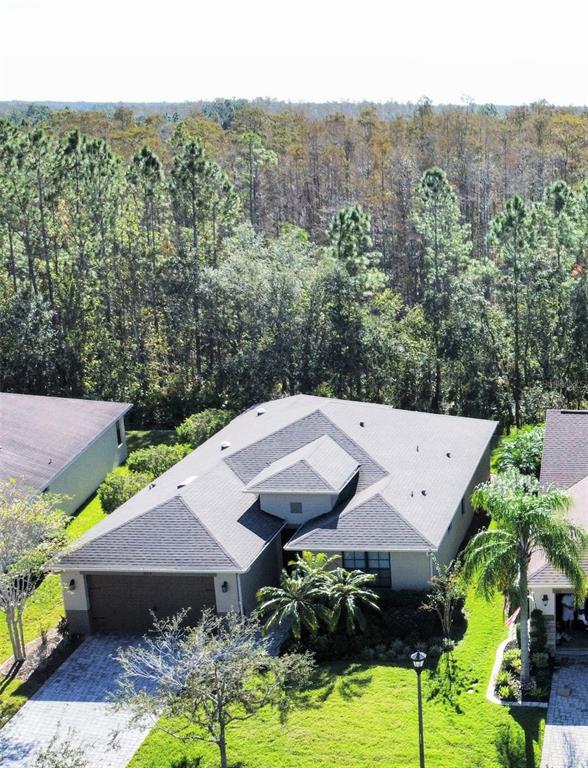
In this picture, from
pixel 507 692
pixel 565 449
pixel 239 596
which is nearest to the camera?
pixel 507 692

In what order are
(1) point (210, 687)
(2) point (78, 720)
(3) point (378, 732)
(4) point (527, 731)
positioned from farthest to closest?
(2) point (78, 720)
(3) point (378, 732)
(4) point (527, 731)
(1) point (210, 687)

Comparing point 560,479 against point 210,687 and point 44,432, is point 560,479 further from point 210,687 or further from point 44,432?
point 44,432

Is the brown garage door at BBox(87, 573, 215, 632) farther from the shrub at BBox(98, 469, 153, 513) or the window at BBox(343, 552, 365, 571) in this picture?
the shrub at BBox(98, 469, 153, 513)

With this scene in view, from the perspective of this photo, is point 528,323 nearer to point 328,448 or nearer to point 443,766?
point 328,448

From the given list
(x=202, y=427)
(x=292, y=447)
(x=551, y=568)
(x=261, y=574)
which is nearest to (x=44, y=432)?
(x=202, y=427)

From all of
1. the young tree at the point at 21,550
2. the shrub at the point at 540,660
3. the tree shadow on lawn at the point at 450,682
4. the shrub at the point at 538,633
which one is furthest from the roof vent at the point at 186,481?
the shrub at the point at 540,660

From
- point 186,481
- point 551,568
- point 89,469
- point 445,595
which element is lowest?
point 89,469

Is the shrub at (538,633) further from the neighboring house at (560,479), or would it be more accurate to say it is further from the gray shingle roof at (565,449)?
the gray shingle roof at (565,449)
